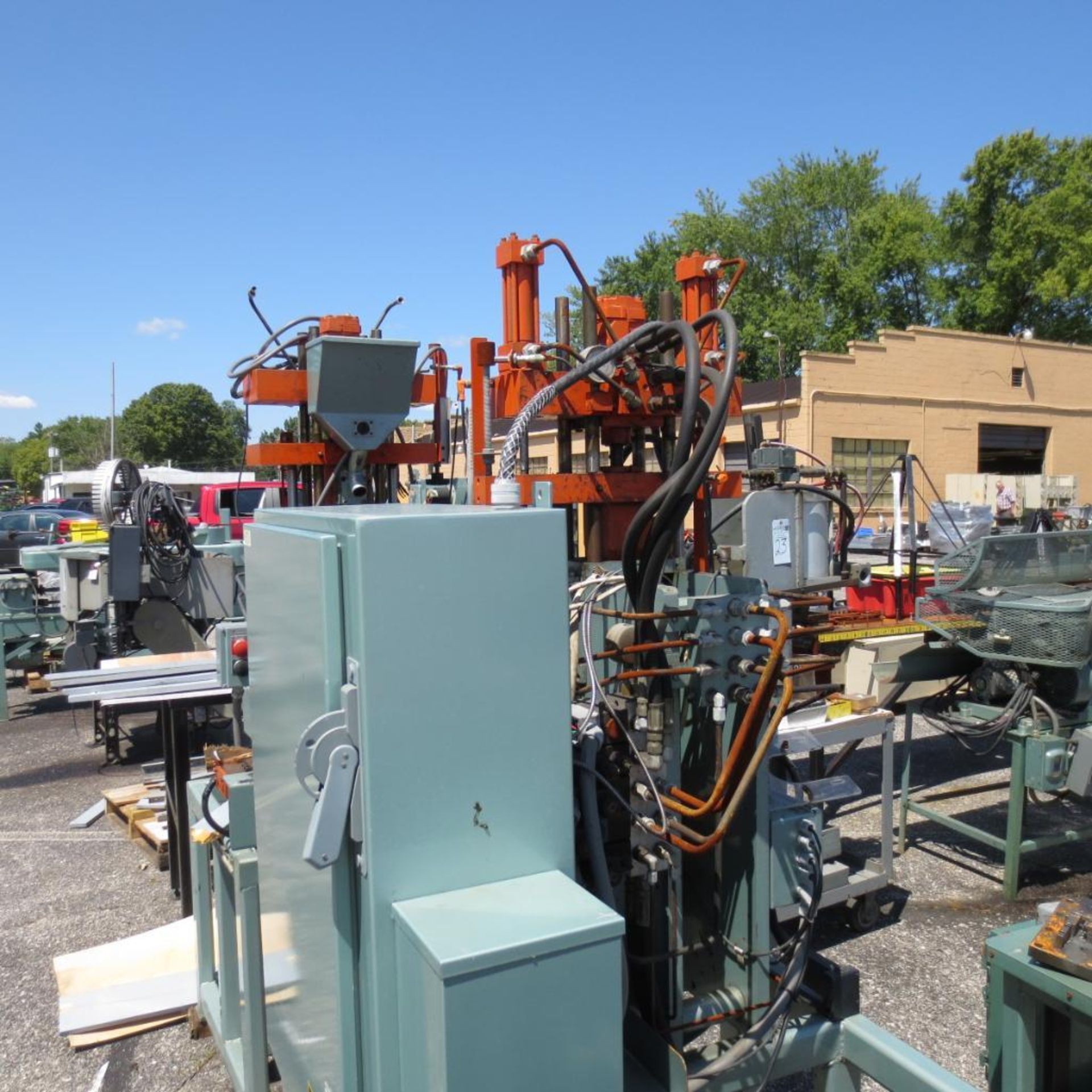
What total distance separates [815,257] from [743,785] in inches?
1670

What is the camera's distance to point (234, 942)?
3.23 m

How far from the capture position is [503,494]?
2127mm

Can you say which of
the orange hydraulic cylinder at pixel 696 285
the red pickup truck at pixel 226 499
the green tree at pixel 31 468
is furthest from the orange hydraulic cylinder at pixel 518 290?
the green tree at pixel 31 468

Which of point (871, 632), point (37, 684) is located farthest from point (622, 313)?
point (37, 684)

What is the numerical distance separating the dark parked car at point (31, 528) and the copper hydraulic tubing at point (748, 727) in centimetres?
987

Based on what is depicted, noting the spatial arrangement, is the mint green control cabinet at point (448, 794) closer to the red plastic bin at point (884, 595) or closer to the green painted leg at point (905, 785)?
the green painted leg at point (905, 785)

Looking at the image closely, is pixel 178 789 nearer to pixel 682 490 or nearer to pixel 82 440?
pixel 682 490

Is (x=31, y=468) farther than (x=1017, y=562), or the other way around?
(x=31, y=468)

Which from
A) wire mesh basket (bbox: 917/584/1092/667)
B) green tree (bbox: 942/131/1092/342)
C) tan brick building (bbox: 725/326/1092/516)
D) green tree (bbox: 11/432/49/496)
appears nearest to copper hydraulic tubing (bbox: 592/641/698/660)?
wire mesh basket (bbox: 917/584/1092/667)

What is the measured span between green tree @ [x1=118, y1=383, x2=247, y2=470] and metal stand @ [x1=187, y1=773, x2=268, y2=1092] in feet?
203

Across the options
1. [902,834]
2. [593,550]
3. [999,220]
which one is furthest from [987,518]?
[999,220]

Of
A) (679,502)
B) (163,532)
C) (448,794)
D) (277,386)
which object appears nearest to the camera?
(448,794)

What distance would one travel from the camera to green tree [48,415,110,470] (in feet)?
193

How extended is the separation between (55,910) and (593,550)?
343 cm
